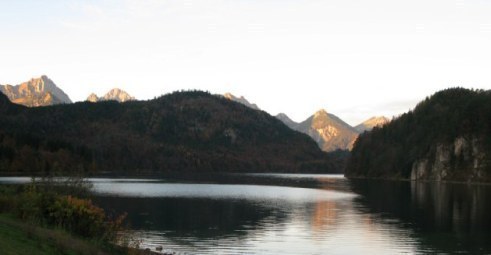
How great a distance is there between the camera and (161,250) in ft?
172

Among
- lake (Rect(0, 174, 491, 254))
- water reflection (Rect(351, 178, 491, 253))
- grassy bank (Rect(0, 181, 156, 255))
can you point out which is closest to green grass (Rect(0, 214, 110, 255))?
grassy bank (Rect(0, 181, 156, 255))

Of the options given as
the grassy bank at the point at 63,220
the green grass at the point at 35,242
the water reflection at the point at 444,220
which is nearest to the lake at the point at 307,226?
the water reflection at the point at 444,220

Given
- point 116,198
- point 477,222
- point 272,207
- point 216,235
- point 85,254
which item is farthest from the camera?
point 116,198

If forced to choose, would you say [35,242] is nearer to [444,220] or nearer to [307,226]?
[307,226]

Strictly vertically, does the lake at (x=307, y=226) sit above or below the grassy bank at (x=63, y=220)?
below

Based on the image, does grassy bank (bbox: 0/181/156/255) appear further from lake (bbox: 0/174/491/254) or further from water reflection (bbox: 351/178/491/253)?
water reflection (bbox: 351/178/491/253)

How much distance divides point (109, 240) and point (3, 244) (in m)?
15.7

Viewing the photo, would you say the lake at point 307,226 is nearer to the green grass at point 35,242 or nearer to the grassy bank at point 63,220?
the grassy bank at point 63,220

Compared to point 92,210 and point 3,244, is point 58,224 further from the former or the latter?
point 3,244

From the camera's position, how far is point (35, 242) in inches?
1190

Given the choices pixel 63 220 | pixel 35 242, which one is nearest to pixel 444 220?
pixel 63 220

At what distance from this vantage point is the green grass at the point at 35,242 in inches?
1082

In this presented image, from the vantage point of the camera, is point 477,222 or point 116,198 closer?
point 477,222

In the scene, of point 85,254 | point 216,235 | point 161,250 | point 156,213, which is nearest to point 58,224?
point 85,254
